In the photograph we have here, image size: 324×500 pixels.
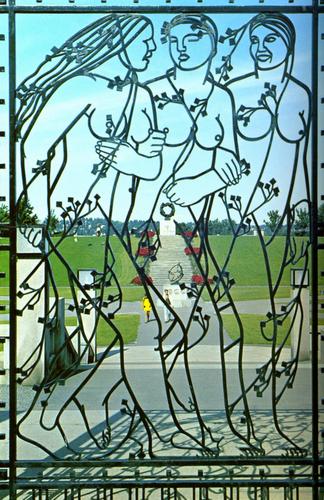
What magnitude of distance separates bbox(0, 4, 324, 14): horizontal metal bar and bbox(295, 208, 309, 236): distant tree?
794 millimetres

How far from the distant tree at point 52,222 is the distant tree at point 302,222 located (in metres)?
0.99

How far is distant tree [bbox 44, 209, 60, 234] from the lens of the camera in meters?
2.82

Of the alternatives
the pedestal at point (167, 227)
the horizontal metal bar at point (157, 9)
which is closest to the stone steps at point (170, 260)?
the pedestal at point (167, 227)

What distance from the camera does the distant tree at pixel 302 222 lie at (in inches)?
112

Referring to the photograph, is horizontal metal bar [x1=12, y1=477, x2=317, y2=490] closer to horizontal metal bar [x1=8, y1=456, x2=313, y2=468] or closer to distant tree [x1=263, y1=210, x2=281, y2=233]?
horizontal metal bar [x1=8, y1=456, x2=313, y2=468]

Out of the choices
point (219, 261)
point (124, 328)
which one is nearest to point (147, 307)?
point (219, 261)

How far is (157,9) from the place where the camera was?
2.75 meters

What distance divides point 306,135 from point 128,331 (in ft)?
16.8

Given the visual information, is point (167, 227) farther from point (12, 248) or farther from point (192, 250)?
point (12, 248)

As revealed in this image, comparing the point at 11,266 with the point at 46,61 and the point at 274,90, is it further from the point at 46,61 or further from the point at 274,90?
the point at 274,90

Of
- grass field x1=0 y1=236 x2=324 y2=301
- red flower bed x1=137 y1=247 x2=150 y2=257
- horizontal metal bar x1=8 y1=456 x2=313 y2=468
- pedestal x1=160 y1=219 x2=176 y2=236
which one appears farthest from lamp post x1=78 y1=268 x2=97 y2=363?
horizontal metal bar x1=8 y1=456 x2=313 y2=468

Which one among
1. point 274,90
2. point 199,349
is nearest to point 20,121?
point 274,90

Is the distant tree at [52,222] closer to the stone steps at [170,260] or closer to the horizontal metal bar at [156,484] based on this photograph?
the stone steps at [170,260]

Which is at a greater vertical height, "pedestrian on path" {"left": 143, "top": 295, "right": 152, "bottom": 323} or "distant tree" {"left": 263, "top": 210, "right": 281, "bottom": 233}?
"distant tree" {"left": 263, "top": 210, "right": 281, "bottom": 233}
